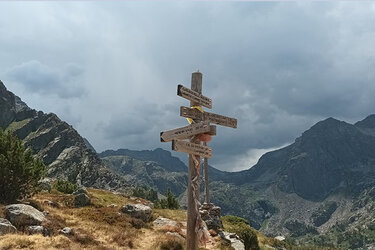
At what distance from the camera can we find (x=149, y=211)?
33.9 meters

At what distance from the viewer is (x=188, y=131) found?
1477cm

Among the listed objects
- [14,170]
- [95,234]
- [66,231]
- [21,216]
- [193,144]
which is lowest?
[95,234]

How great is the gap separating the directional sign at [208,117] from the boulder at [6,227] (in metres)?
13.5

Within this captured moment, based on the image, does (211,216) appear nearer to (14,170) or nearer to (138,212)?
(138,212)

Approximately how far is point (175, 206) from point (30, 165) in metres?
29.6

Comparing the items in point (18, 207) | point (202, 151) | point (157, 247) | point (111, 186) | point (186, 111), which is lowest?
point (157, 247)

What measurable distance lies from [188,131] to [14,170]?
20.1 m

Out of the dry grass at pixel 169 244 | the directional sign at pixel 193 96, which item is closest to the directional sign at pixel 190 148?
the directional sign at pixel 193 96

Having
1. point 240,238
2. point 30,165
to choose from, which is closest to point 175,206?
point 240,238

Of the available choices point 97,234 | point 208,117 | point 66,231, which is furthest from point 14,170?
point 208,117

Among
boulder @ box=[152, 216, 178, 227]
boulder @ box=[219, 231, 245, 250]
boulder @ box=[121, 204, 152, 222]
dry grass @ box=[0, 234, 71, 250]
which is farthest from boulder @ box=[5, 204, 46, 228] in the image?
boulder @ box=[219, 231, 245, 250]

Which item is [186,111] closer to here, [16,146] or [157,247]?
[157,247]

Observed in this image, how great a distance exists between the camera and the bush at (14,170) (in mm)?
28312

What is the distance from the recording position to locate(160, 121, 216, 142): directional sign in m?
14.3
